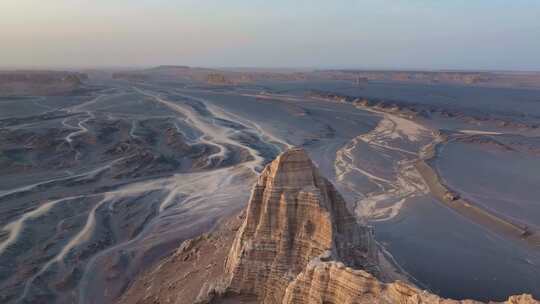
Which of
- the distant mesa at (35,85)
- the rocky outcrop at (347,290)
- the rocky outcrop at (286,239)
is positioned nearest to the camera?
the rocky outcrop at (347,290)

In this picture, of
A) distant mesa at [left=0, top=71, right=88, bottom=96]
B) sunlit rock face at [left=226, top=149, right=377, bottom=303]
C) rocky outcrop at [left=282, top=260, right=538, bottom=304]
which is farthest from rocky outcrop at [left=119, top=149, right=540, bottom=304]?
distant mesa at [left=0, top=71, right=88, bottom=96]

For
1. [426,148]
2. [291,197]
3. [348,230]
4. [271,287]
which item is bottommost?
[426,148]

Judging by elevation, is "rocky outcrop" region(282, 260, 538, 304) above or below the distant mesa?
above

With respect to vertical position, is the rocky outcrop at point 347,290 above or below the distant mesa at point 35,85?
above

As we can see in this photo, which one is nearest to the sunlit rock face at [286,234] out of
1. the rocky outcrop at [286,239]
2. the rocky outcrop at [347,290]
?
the rocky outcrop at [286,239]

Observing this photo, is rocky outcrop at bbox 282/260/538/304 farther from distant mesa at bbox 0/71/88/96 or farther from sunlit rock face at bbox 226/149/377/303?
distant mesa at bbox 0/71/88/96

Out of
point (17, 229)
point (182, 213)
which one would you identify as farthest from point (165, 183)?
point (17, 229)

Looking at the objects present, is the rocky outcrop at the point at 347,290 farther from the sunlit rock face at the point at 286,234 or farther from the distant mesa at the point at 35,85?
the distant mesa at the point at 35,85

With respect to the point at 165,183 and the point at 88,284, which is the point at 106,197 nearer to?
the point at 165,183

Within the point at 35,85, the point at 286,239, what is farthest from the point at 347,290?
the point at 35,85
